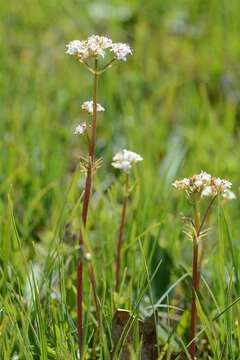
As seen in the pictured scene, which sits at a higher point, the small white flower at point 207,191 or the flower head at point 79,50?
the flower head at point 79,50

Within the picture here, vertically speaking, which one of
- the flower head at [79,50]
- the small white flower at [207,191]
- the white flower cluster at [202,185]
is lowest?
the small white flower at [207,191]

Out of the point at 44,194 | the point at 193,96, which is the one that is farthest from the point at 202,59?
the point at 44,194

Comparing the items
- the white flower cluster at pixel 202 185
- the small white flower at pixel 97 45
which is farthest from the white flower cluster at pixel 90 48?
the white flower cluster at pixel 202 185

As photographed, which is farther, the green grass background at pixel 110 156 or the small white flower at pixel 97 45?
the green grass background at pixel 110 156

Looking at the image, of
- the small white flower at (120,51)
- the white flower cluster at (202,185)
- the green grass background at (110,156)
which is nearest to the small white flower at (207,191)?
the white flower cluster at (202,185)

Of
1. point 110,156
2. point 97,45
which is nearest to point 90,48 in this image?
point 97,45

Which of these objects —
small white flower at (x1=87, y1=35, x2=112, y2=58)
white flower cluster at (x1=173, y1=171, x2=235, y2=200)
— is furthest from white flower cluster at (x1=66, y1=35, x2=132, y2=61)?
white flower cluster at (x1=173, y1=171, x2=235, y2=200)

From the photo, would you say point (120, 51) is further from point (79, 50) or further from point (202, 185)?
point (202, 185)

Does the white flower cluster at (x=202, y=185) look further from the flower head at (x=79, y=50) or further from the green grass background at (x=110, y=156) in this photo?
the flower head at (x=79, y=50)
